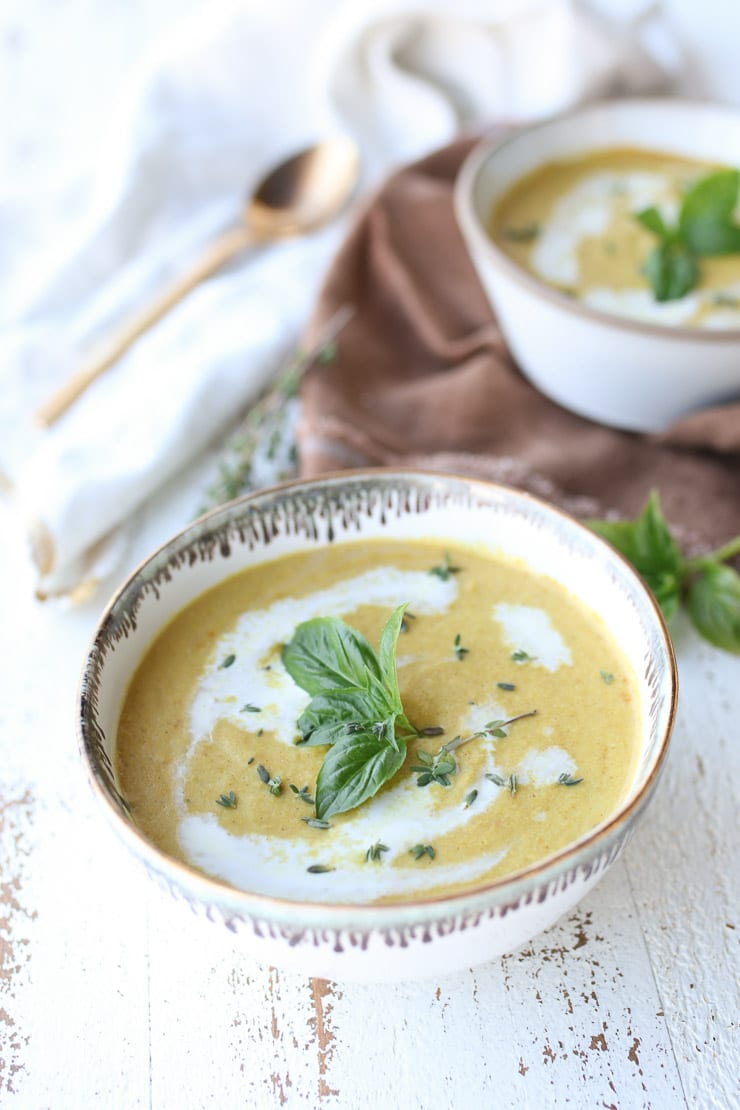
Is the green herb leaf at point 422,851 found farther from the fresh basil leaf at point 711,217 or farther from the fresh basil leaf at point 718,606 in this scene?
the fresh basil leaf at point 711,217

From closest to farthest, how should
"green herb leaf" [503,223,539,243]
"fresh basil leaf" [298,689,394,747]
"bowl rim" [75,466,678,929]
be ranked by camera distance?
"bowl rim" [75,466,678,929]
"fresh basil leaf" [298,689,394,747]
"green herb leaf" [503,223,539,243]

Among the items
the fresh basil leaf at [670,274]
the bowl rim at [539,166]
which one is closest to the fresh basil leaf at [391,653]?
the bowl rim at [539,166]

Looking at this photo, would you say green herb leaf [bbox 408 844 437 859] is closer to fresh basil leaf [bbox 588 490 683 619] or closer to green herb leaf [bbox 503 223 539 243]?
fresh basil leaf [bbox 588 490 683 619]

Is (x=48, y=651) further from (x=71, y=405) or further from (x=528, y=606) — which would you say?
(x=528, y=606)

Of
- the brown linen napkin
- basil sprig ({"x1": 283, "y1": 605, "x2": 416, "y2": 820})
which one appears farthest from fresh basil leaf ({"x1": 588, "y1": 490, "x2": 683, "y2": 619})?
basil sprig ({"x1": 283, "y1": 605, "x2": 416, "y2": 820})

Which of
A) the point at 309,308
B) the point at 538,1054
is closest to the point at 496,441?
the point at 309,308

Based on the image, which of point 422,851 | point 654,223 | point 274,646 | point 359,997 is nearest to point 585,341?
point 654,223
